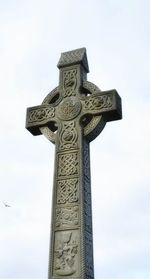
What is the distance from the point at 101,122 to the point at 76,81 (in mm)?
939

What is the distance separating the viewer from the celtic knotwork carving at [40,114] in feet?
23.8

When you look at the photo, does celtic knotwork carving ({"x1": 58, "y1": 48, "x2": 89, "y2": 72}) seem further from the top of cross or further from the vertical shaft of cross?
the vertical shaft of cross

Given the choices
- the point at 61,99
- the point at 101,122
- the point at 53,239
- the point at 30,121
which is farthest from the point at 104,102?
the point at 53,239

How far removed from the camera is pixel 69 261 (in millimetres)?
5945

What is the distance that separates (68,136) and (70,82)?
102 cm

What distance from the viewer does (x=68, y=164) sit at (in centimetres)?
666

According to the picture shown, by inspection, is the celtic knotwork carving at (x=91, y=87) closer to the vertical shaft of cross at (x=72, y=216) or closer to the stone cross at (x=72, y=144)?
the stone cross at (x=72, y=144)

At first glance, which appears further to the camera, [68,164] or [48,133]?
[48,133]

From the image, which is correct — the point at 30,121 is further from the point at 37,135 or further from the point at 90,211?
the point at 90,211

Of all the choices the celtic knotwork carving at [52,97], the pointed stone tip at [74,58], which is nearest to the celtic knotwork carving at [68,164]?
the celtic knotwork carving at [52,97]

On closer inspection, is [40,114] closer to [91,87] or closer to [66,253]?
[91,87]

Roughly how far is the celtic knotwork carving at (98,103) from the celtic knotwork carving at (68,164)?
0.80 m

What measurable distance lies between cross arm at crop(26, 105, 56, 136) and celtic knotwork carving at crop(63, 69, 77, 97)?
1.24 ft

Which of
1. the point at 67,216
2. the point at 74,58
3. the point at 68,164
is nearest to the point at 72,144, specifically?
the point at 68,164
